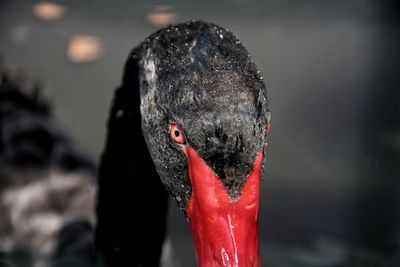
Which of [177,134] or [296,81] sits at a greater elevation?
[177,134]

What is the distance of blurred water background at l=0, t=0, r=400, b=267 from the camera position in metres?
1.71

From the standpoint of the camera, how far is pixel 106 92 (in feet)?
5.88

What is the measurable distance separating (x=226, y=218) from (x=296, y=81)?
1.07m

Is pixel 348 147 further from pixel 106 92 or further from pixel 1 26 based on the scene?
pixel 1 26

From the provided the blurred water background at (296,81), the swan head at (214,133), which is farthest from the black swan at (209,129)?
the blurred water background at (296,81)

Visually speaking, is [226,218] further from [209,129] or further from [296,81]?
[296,81]

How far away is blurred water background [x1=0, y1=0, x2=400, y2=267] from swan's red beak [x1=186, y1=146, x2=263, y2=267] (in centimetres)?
90

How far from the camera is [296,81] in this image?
179 cm

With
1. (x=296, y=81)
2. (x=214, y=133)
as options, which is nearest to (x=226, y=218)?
(x=214, y=133)

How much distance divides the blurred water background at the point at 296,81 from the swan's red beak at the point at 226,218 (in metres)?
0.90

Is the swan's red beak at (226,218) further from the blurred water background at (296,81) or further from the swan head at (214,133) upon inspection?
the blurred water background at (296,81)

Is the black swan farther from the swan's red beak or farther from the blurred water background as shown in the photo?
A: the blurred water background

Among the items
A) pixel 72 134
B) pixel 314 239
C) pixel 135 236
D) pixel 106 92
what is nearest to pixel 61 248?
pixel 135 236

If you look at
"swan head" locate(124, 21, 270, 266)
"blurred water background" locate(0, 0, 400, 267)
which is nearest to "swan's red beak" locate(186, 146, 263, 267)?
"swan head" locate(124, 21, 270, 266)
